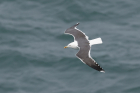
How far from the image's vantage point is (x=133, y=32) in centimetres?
2023

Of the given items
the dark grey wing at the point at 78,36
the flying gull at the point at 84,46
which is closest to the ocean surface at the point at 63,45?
the dark grey wing at the point at 78,36

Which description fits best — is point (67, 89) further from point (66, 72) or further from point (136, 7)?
point (136, 7)

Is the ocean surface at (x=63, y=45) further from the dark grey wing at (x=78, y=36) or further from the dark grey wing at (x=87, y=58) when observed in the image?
the dark grey wing at (x=87, y=58)

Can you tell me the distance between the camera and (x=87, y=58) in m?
14.4

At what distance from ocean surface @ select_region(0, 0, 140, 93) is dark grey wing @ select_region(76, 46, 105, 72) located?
266 cm

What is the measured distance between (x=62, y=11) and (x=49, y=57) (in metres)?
4.08

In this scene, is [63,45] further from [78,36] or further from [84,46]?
[84,46]

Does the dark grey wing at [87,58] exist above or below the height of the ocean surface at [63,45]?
below

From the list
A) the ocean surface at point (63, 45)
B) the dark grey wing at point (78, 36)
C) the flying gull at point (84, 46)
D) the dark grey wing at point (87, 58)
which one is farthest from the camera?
the ocean surface at point (63, 45)

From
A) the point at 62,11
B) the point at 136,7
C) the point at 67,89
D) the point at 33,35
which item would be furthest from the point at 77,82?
the point at 136,7

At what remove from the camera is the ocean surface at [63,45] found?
17109 mm

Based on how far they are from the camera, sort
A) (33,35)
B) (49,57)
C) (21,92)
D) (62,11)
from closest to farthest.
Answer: (21,92) → (49,57) → (33,35) → (62,11)

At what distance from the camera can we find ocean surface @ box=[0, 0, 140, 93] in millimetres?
17109

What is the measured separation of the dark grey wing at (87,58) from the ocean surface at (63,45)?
105 inches
